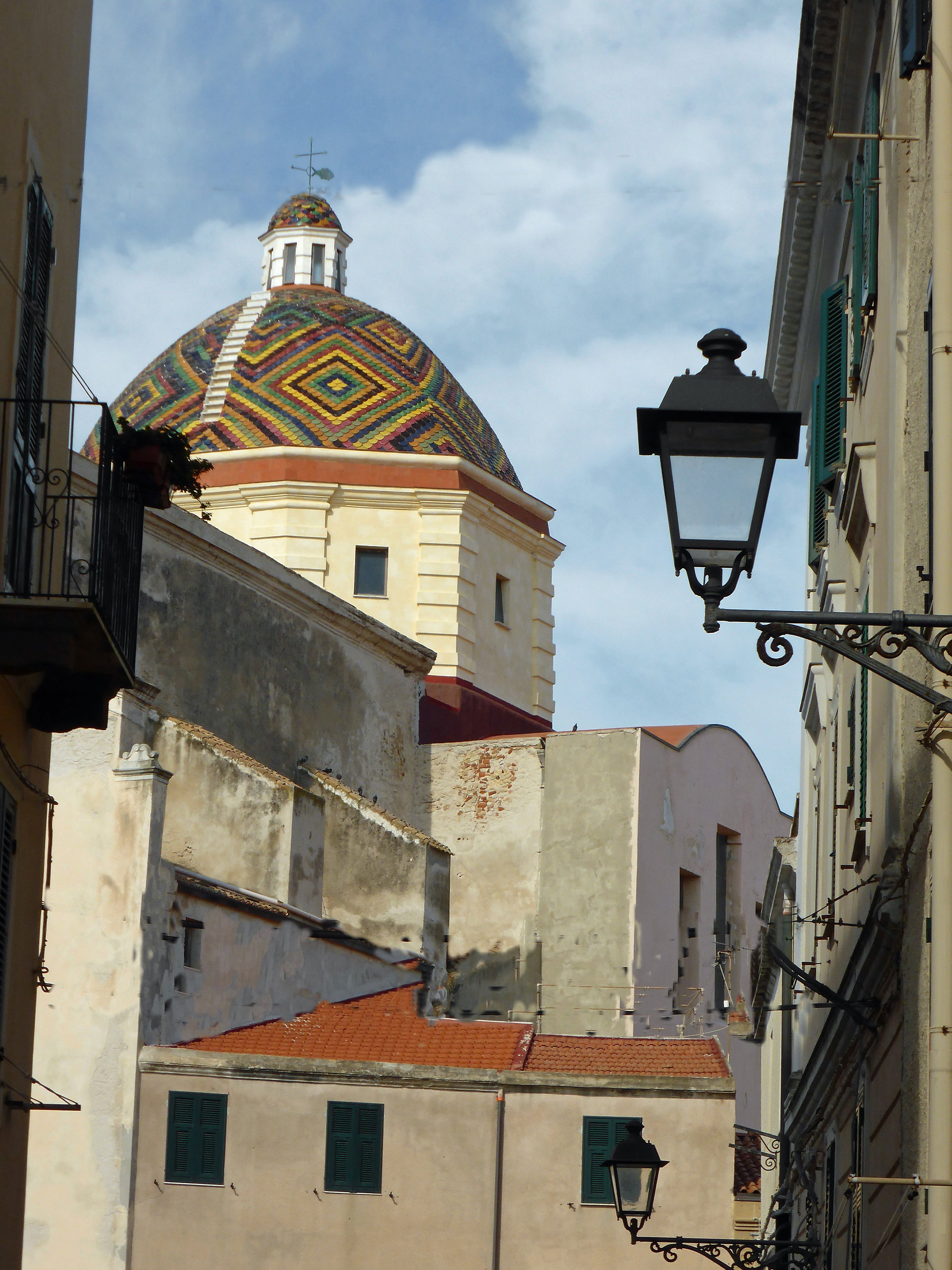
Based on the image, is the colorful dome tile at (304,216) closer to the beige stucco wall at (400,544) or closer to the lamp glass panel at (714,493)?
the beige stucco wall at (400,544)

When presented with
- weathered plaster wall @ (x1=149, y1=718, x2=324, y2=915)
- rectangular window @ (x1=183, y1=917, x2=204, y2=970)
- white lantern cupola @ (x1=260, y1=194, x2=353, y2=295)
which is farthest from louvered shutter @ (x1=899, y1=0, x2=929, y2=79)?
white lantern cupola @ (x1=260, y1=194, x2=353, y2=295)

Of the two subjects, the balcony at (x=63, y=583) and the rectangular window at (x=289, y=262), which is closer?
the balcony at (x=63, y=583)

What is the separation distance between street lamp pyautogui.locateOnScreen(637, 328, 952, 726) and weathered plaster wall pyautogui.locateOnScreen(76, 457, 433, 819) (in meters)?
17.4

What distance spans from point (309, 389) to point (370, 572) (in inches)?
125

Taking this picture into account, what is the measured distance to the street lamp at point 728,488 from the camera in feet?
16.8

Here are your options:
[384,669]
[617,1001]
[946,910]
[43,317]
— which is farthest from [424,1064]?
[946,910]

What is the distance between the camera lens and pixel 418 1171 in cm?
2014

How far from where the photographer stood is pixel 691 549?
202 inches

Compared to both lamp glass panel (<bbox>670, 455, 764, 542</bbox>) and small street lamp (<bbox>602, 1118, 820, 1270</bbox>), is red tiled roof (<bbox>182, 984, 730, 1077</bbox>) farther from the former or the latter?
lamp glass panel (<bbox>670, 455, 764, 542</bbox>)

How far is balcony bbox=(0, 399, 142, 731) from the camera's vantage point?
26.0ft

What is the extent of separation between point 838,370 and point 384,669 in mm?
17509

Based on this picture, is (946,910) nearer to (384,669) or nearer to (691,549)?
(691,549)

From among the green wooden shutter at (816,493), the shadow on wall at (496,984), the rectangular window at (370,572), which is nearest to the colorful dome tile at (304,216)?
the rectangular window at (370,572)

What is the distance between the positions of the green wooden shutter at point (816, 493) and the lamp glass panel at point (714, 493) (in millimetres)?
7362
